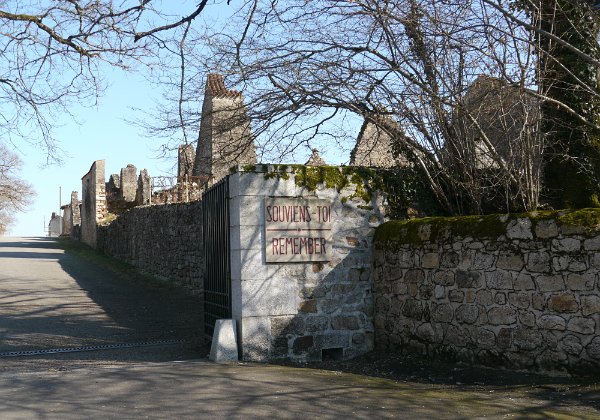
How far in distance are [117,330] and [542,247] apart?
22.8 feet

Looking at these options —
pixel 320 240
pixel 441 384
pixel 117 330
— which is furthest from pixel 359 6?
pixel 117 330

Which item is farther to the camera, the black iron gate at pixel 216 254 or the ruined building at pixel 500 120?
the black iron gate at pixel 216 254

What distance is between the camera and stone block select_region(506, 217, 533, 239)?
677cm

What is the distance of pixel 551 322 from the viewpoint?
6.55m

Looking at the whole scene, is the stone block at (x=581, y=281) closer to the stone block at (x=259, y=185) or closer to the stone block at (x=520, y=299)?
the stone block at (x=520, y=299)

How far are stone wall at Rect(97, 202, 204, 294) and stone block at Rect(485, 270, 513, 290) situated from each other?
25.2ft

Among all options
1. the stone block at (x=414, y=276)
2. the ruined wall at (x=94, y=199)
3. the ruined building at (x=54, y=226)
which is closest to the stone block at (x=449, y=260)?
the stone block at (x=414, y=276)

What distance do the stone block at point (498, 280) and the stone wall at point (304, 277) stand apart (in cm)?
199

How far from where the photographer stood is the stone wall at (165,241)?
14734 millimetres

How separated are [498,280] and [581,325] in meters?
1.00

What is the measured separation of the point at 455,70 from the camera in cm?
875

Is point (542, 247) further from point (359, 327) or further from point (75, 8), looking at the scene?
point (75, 8)

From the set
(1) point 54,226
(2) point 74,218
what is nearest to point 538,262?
(2) point 74,218

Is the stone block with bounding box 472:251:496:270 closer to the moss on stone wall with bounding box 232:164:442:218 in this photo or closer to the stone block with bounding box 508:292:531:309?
the stone block with bounding box 508:292:531:309
